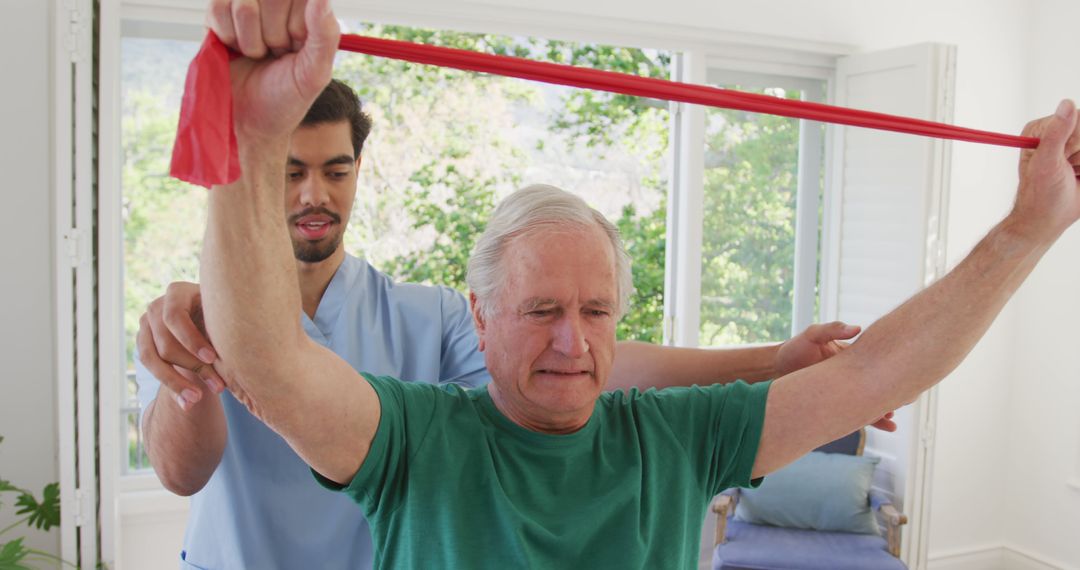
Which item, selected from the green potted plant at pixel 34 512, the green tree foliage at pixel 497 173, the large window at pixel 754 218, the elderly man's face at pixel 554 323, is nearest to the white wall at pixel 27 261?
the green potted plant at pixel 34 512

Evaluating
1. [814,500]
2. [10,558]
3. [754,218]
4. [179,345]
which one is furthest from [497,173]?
[179,345]

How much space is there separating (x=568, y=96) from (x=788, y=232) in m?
2.76

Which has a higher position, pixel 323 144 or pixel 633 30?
pixel 633 30

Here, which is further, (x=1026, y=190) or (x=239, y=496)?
(x=239, y=496)

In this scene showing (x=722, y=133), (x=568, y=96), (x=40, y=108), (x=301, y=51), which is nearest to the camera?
(x=301, y=51)

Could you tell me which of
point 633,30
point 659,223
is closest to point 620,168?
point 659,223

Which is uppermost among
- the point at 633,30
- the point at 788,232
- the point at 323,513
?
the point at 633,30

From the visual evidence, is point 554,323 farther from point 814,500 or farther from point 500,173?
point 500,173

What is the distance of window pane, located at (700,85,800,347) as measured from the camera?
4.03 metres

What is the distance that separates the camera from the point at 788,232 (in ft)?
14.0

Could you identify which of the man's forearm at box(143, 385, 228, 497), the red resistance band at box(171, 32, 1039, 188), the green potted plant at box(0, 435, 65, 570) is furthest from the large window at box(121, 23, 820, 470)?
the red resistance band at box(171, 32, 1039, 188)

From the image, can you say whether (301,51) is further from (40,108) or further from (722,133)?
(722,133)

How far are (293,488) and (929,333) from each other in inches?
39.3

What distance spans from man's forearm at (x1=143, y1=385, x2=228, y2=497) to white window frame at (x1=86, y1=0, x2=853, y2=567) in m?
1.54
